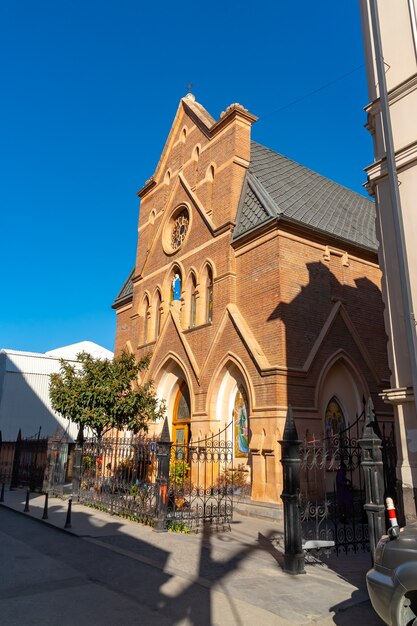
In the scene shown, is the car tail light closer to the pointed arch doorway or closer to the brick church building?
the brick church building

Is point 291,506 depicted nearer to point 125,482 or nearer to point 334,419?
point 125,482

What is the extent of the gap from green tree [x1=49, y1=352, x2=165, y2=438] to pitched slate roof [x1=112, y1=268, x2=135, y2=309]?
877 centimetres

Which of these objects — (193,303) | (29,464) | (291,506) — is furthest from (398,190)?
(29,464)

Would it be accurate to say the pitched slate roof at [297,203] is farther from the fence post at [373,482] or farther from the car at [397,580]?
the car at [397,580]

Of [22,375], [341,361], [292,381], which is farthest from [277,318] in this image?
[22,375]

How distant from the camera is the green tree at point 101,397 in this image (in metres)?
16.8

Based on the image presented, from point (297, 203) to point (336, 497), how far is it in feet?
35.9

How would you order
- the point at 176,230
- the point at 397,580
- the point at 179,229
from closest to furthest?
the point at 397,580 → the point at 179,229 → the point at 176,230

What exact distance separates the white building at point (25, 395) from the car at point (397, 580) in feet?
107

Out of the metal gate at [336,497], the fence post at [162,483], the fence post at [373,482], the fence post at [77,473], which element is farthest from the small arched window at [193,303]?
the fence post at [373,482]

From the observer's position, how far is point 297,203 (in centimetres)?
1848

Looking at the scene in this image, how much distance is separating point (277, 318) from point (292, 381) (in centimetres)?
201

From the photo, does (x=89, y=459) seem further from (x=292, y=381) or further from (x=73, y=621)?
(x=73, y=621)

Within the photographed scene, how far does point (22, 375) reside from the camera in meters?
36.4
